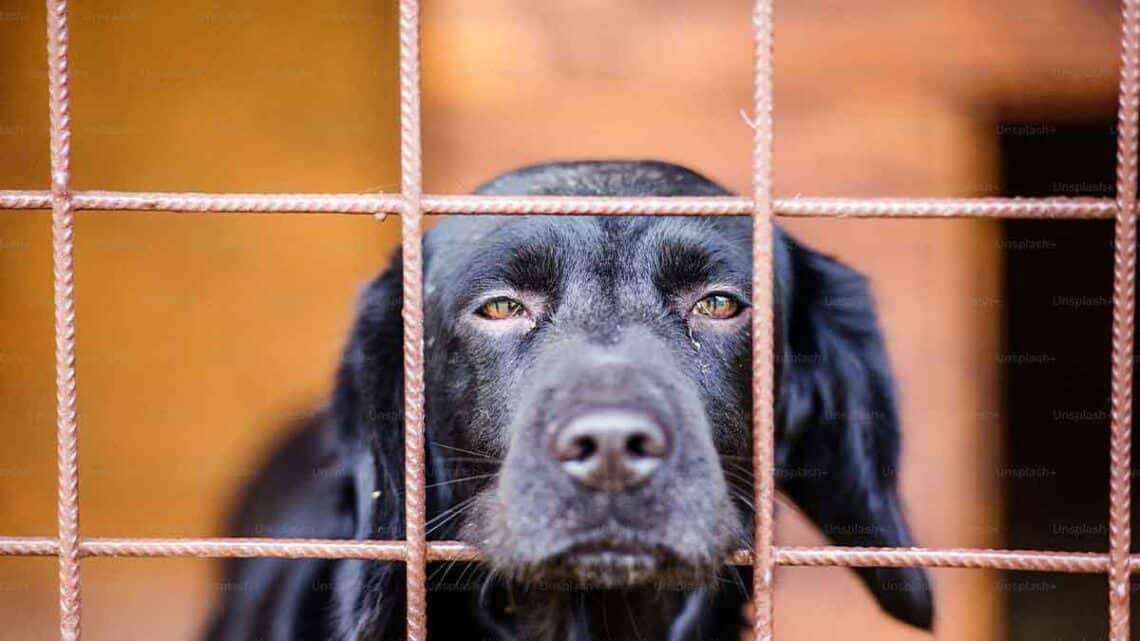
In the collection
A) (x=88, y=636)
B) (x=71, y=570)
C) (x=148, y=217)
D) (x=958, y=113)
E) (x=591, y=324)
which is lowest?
(x=88, y=636)

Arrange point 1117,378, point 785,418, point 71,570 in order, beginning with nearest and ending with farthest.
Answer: point 1117,378 < point 71,570 < point 785,418

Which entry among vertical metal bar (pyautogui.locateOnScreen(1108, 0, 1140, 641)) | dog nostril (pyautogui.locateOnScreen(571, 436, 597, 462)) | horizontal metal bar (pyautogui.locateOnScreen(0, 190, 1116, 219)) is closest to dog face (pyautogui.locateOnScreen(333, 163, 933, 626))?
dog nostril (pyautogui.locateOnScreen(571, 436, 597, 462))

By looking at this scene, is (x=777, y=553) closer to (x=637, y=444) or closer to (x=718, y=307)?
(x=637, y=444)

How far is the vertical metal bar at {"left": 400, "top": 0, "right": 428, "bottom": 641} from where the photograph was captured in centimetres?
165

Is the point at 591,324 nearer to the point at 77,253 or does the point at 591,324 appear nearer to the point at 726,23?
the point at 726,23

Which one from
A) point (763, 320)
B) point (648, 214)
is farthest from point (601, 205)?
point (763, 320)

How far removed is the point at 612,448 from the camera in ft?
5.49

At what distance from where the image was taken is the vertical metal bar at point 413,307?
1.65m

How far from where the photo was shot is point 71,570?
5.74 feet

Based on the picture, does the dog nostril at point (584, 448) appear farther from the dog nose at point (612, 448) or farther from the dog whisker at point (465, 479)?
the dog whisker at point (465, 479)

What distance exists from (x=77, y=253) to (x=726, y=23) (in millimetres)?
2901

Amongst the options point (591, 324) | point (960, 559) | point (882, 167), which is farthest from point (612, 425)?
point (882, 167)

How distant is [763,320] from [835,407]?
1087mm

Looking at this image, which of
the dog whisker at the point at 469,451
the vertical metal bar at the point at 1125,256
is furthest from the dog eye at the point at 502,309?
the vertical metal bar at the point at 1125,256
